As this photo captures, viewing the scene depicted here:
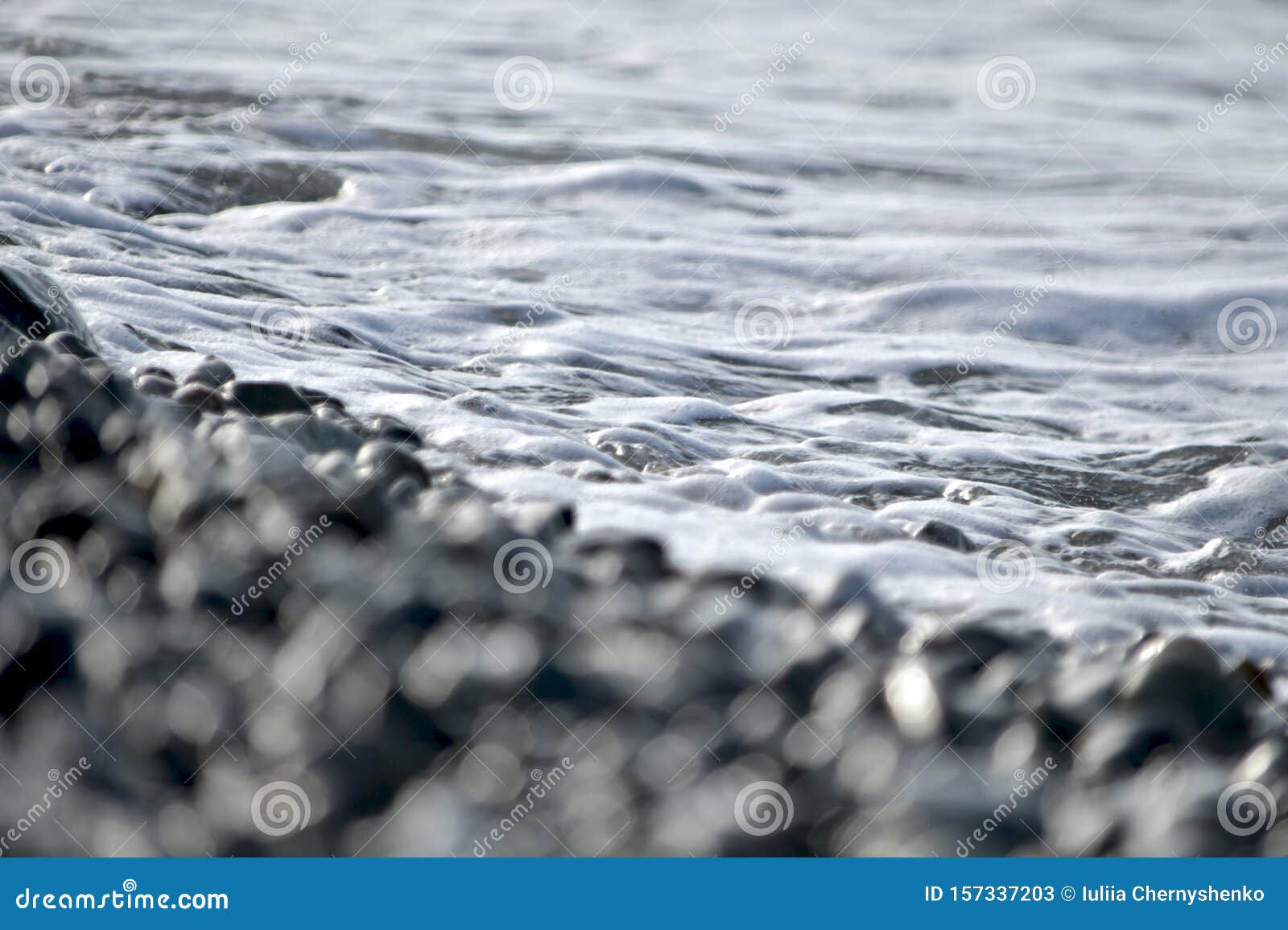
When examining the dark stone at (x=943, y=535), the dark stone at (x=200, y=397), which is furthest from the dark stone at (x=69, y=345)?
the dark stone at (x=943, y=535)

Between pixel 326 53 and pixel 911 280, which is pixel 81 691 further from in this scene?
pixel 326 53

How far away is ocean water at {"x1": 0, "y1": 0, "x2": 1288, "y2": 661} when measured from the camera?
290 centimetres

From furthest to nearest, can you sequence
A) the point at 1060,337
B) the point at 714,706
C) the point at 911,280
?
1. the point at 911,280
2. the point at 1060,337
3. the point at 714,706

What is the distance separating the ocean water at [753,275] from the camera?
9.50 feet

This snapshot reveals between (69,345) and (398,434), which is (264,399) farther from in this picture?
(69,345)

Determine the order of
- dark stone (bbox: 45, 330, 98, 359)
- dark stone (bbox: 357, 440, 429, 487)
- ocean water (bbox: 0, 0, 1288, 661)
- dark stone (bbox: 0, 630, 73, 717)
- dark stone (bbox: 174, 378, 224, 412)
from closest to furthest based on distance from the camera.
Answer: dark stone (bbox: 0, 630, 73, 717), dark stone (bbox: 357, 440, 429, 487), dark stone (bbox: 174, 378, 224, 412), dark stone (bbox: 45, 330, 98, 359), ocean water (bbox: 0, 0, 1288, 661)

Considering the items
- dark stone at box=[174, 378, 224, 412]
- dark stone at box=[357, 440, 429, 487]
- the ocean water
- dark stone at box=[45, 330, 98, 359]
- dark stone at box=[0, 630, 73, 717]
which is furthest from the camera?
the ocean water

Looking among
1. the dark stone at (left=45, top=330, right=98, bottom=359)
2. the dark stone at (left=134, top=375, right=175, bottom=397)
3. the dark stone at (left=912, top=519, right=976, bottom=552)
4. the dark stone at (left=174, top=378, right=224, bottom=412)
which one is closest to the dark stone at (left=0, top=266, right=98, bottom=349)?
the dark stone at (left=45, top=330, right=98, bottom=359)

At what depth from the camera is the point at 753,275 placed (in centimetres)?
498

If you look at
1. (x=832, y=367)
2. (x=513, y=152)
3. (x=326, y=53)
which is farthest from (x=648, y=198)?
(x=326, y=53)

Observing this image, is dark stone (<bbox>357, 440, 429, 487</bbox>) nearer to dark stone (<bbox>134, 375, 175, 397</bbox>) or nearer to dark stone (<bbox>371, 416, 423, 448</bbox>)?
dark stone (<bbox>371, 416, 423, 448</bbox>)

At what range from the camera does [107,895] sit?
1.51 metres

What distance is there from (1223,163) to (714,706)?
251 inches

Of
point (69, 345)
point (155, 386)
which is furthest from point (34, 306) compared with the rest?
point (155, 386)
